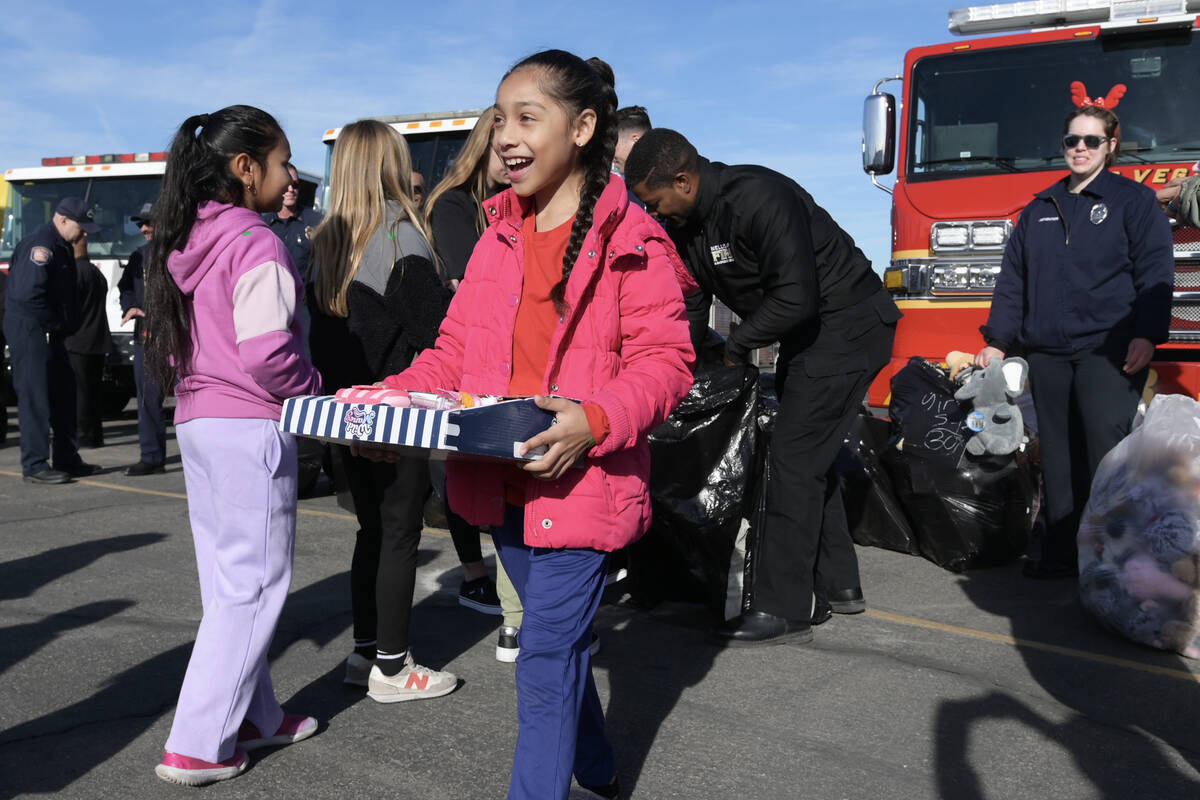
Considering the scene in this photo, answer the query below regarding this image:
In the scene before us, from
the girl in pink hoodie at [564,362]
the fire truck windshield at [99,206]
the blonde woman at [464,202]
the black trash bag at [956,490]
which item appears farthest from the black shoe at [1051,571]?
the fire truck windshield at [99,206]

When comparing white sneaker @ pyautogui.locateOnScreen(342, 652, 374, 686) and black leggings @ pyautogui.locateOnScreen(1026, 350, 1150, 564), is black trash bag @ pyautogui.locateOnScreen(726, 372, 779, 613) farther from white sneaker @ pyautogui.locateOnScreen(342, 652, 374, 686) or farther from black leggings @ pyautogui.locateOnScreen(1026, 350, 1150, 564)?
black leggings @ pyautogui.locateOnScreen(1026, 350, 1150, 564)

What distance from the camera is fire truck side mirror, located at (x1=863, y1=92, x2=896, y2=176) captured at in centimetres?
723

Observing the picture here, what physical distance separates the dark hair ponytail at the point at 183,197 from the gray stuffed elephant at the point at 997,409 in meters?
3.72

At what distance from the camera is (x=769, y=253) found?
4062mm

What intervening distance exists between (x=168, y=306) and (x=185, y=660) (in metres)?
1.63

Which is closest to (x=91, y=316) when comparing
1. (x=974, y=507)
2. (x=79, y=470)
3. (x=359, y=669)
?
(x=79, y=470)

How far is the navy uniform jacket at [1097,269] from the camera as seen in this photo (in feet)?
15.8

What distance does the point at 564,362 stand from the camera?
7.90ft

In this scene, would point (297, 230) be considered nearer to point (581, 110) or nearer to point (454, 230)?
point (454, 230)

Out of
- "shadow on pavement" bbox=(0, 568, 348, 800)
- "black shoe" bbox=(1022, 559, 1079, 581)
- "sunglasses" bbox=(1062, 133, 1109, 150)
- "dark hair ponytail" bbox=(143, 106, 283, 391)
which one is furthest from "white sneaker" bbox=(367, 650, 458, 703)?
"sunglasses" bbox=(1062, 133, 1109, 150)

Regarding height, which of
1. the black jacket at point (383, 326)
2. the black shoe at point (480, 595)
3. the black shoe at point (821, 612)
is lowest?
the black shoe at point (821, 612)

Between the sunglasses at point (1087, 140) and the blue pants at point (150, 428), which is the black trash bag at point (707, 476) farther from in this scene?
the blue pants at point (150, 428)

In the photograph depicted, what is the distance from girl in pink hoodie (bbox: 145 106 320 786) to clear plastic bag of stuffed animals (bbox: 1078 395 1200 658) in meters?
3.08

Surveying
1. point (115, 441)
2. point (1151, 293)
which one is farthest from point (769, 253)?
point (115, 441)
